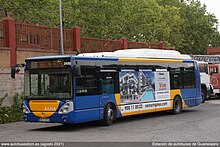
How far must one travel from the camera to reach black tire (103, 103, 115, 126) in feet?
55.3

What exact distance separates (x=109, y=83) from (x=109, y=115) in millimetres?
1256

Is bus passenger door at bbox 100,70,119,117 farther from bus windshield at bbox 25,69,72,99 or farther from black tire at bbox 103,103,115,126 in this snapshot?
bus windshield at bbox 25,69,72,99

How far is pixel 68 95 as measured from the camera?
15.3 meters

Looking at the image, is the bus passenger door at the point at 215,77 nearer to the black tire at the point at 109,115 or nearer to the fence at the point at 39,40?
the fence at the point at 39,40

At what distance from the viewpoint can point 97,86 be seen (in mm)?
16594

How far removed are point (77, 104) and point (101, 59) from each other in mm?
2530

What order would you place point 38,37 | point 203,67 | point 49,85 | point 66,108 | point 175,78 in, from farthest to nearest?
point 203,67, point 38,37, point 175,78, point 49,85, point 66,108

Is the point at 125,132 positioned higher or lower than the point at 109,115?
lower

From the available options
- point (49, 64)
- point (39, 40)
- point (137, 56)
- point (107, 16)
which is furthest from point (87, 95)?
point (107, 16)

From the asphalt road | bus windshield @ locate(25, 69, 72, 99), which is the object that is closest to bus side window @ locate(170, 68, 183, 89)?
the asphalt road

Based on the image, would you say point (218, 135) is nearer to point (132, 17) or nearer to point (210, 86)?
point (210, 86)

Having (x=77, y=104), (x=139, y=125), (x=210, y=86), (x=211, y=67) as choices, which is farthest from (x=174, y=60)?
(x=211, y=67)

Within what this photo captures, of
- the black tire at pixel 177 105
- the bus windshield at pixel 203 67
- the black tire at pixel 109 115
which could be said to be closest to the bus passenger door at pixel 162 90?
the black tire at pixel 177 105

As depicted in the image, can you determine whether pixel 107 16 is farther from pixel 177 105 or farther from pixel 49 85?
pixel 49 85
